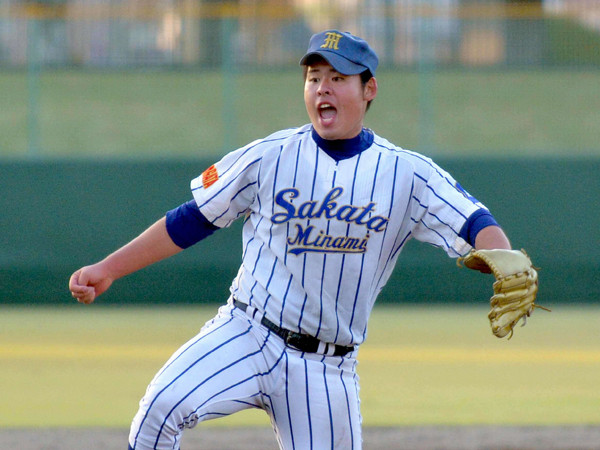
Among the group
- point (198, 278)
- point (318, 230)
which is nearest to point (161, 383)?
point (318, 230)

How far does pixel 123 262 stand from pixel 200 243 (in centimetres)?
773

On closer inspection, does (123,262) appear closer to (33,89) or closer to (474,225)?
(474,225)

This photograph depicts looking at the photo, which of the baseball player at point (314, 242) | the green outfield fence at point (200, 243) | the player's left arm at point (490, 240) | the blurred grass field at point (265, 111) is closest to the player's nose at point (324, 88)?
the baseball player at point (314, 242)

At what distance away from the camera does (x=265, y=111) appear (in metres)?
13.1

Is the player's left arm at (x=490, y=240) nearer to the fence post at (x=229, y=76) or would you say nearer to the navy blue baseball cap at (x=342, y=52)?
the navy blue baseball cap at (x=342, y=52)

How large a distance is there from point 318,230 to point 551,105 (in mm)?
9864

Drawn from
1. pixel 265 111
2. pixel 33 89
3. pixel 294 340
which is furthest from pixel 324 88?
pixel 33 89

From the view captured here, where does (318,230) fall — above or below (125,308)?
above

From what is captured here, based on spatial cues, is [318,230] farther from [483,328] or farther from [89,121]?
[89,121]

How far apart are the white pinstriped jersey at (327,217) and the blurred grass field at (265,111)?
862 centimetres

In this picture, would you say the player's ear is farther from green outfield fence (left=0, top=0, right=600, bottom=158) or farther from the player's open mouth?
green outfield fence (left=0, top=0, right=600, bottom=158)

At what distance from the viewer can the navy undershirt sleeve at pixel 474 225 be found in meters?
3.98

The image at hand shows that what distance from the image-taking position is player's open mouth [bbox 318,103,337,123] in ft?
13.4

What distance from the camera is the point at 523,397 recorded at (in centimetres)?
743
